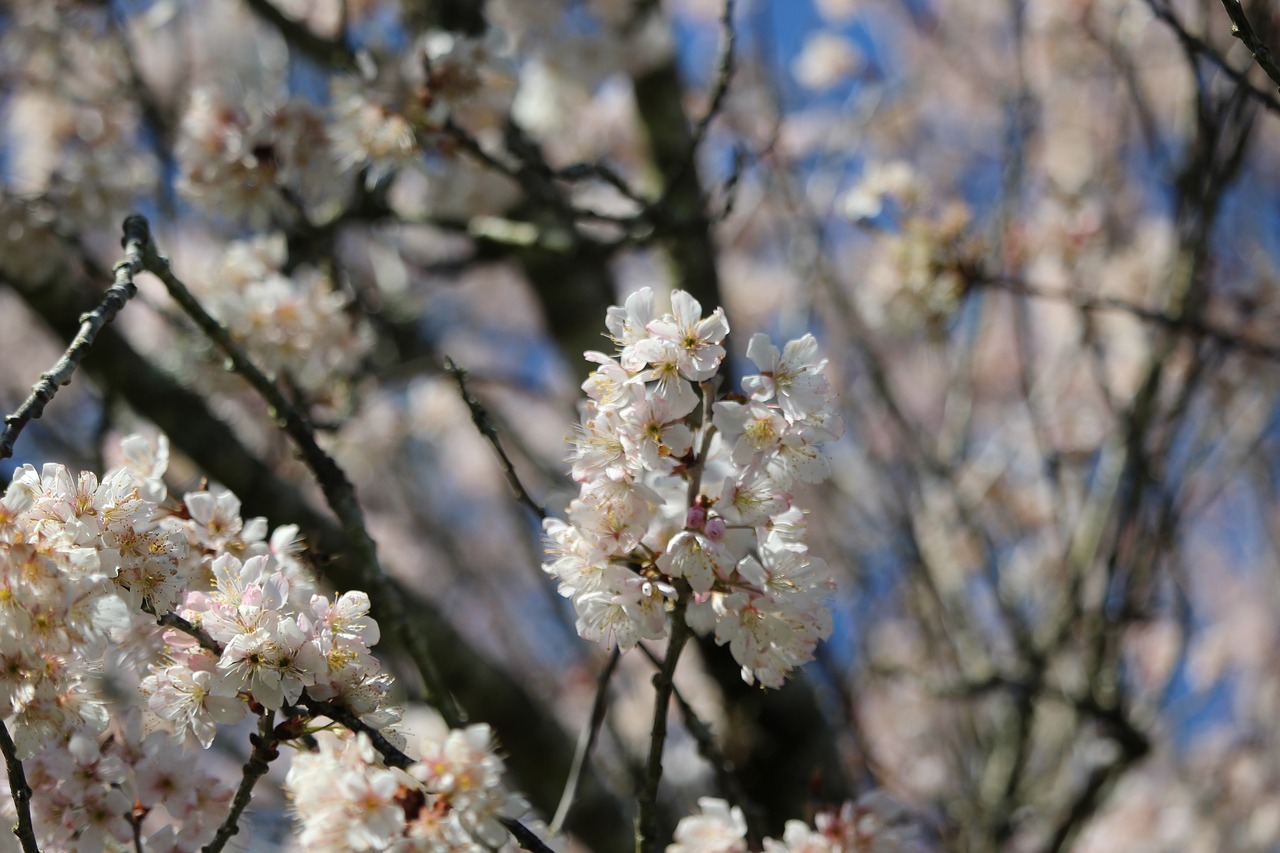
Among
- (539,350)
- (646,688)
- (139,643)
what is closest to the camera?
(139,643)

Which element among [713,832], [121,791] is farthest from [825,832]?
[121,791]

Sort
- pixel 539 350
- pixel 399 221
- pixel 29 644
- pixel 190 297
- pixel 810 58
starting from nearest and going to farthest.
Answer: pixel 29 644 → pixel 190 297 → pixel 399 221 → pixel 810 58 → pixel 539 350

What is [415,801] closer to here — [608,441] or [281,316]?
[608,441]

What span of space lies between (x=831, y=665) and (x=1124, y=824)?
379cm

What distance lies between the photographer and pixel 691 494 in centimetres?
124

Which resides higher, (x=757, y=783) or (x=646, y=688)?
(x=646, y=688)

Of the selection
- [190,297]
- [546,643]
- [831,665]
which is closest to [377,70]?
[190,297]

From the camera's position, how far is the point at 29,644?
1.11 metres

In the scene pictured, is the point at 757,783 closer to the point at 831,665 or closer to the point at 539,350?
the point at 831,665

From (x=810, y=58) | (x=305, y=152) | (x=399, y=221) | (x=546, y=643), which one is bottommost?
(x=305, y=152)

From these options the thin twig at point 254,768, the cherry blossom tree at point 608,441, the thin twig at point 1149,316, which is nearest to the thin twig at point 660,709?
the cherry blossom tree at point 608,441

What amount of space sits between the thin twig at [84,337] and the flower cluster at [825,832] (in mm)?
992

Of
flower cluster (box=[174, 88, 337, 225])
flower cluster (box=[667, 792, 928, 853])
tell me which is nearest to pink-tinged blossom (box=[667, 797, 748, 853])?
flower cluster (box=[667, 792, 928, 853])

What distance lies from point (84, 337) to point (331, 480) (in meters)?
0.50
